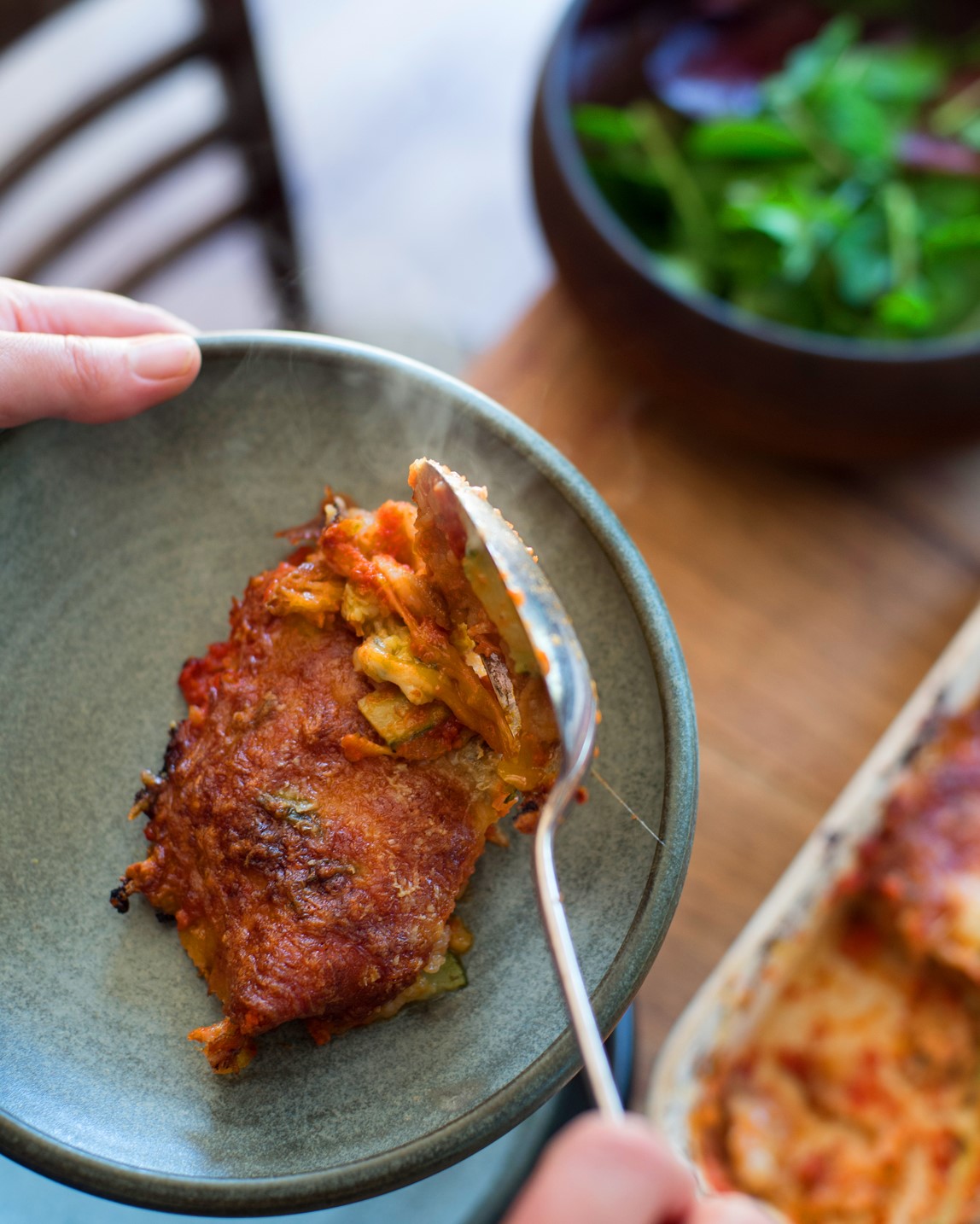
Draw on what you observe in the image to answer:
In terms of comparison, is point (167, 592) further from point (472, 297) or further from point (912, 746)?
point (472, 297)

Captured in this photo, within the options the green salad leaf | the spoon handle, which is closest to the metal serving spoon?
the spoon handle

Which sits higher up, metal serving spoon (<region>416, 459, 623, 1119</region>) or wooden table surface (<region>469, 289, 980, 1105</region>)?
metal serving spoon (<region>416, 459, 623, 1119</region>)

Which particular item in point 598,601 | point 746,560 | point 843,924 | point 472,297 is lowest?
point 843,924

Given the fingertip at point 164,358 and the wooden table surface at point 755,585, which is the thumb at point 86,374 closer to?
the fingertip at point 164,358

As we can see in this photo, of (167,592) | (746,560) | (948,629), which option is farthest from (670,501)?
(167,592)

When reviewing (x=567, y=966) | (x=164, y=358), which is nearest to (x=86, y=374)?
(x=164, y=358)

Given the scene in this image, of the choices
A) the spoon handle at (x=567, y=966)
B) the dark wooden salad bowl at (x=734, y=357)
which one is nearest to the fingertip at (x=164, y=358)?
the spoon handle at (x=567, y=966)

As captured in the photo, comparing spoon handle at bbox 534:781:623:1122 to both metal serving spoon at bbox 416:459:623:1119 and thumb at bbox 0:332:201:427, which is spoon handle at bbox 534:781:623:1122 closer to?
metal serving spoon at bbox 416:459:623:1119
